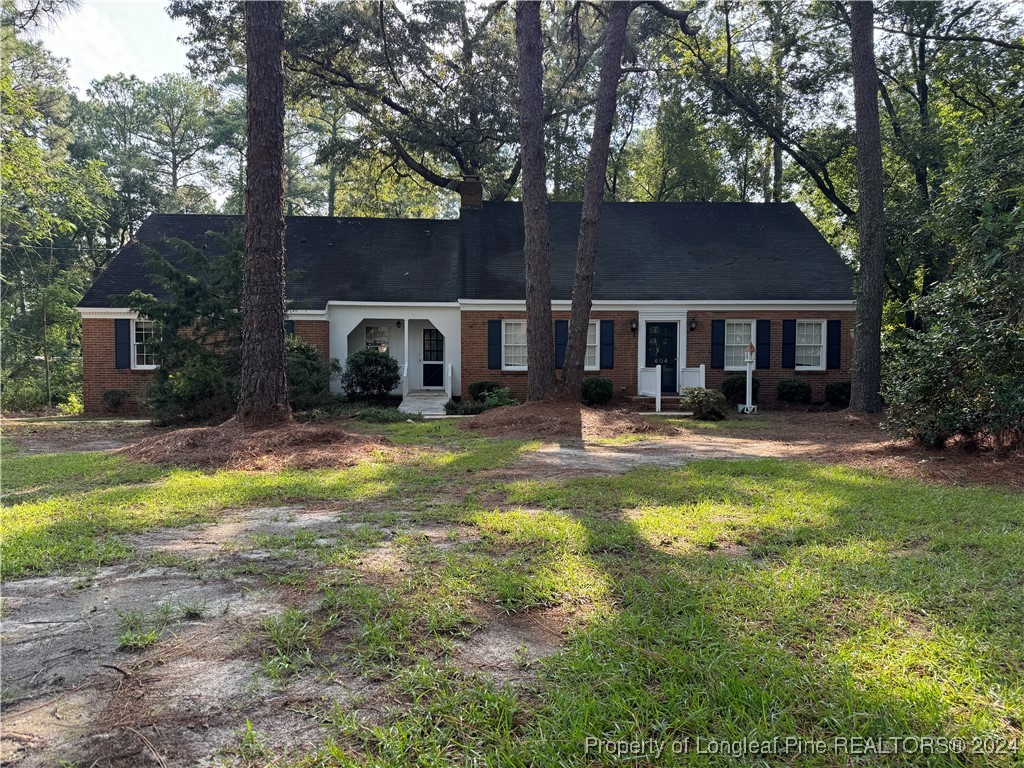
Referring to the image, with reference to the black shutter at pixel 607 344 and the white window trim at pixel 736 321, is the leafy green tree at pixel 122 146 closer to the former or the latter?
the black shutter at pixel 607 344

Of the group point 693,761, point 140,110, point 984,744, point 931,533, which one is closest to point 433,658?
point 693,761

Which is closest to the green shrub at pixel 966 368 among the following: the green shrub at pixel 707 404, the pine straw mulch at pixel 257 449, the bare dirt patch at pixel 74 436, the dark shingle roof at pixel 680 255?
the green shrub at pixel 707 404

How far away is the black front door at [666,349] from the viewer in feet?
54.0

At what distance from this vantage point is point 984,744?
5.84 ft

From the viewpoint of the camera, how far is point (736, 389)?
Result: 15781 mm

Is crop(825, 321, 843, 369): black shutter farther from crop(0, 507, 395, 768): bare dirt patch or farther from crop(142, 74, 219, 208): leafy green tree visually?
crop(142, 74, 219, 208): leafy green tree

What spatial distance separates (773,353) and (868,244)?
15.2 feet

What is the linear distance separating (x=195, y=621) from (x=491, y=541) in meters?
1.80

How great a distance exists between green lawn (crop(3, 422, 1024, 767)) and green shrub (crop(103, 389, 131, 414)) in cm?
1142

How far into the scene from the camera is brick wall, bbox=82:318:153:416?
15.7 m

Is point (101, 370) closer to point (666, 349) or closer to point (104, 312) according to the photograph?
point (104, 312)

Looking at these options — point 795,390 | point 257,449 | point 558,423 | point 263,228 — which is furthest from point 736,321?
point 257,449

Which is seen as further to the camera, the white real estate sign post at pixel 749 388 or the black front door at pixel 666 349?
the black front door at pixel 666 349

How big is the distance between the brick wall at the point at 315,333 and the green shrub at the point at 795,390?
1320 cm
